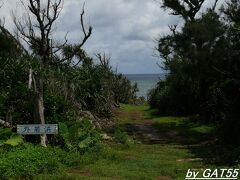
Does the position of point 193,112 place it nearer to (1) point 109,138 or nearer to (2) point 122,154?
(1) point 109,138

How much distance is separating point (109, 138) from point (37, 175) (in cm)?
866

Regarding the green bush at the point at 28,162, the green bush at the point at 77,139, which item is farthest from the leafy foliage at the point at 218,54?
the green bush at the point at 28,162

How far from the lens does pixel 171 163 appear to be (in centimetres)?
1457

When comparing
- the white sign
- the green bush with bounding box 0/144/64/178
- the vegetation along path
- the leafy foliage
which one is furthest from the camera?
the leafy foliage

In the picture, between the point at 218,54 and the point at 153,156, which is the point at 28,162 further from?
the point at 218,54

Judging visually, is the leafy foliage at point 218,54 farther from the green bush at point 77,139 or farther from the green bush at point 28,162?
the green bush at point 28,162

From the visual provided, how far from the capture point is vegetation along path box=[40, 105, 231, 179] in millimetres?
12750

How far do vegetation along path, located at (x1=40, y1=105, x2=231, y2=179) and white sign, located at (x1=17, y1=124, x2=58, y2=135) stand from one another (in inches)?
64.3

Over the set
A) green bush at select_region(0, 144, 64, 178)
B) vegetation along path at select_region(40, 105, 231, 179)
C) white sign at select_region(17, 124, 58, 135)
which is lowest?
vegetation along path at select_region(40, 105, 231, 179)

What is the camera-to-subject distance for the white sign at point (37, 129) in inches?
585

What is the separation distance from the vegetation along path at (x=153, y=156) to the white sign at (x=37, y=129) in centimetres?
163

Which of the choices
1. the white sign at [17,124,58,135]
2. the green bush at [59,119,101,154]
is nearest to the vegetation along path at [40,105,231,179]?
the green bush at [59,119,101,154]

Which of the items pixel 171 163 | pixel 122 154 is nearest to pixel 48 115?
pixel 122 154

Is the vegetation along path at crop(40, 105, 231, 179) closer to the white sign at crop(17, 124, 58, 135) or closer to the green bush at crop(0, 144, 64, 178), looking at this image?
the green bush at crop(0, 144, 64, 178)
